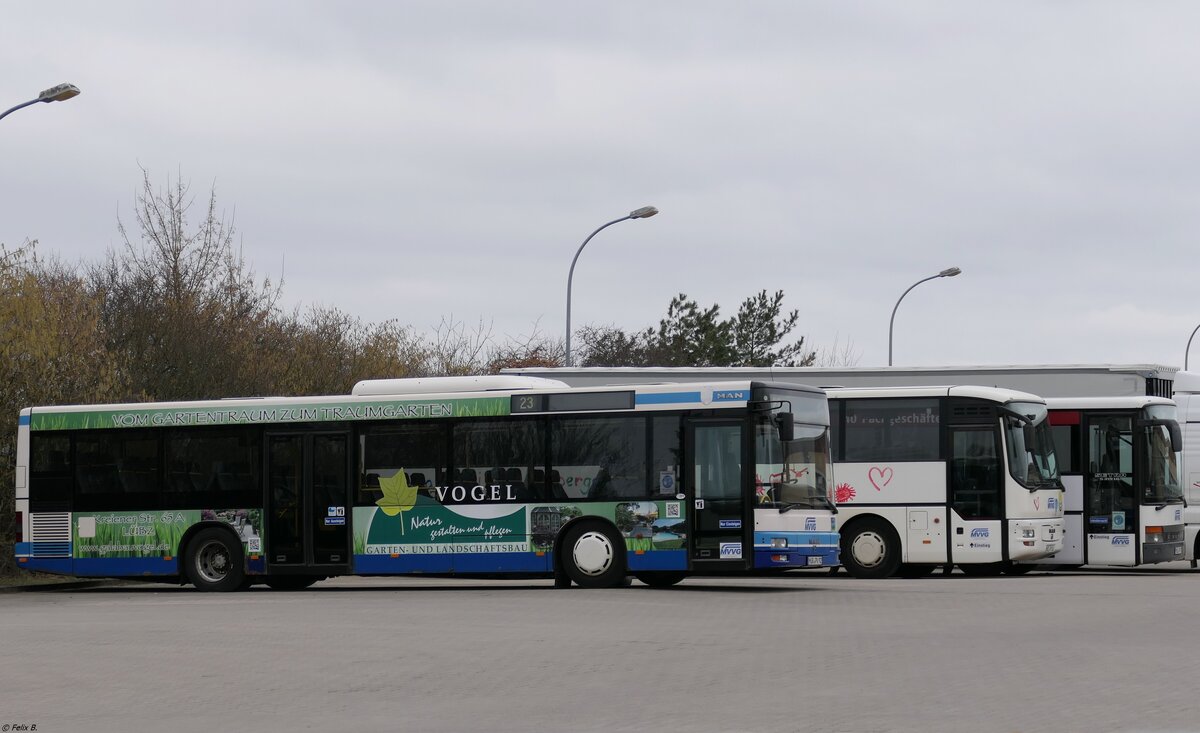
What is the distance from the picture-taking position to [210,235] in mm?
38031

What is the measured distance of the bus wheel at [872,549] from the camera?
25609mm

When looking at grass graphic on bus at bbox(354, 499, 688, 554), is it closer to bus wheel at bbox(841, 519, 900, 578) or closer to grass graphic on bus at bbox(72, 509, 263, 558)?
grass graphic on bus at bbox(72, 509, 263, 558)

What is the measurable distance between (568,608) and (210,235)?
2206 cm

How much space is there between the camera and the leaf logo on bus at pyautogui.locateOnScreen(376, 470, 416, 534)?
2283cm

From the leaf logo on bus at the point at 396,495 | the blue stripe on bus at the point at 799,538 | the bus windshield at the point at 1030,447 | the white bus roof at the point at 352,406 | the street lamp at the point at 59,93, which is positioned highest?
the street lamp at the point at 59,93

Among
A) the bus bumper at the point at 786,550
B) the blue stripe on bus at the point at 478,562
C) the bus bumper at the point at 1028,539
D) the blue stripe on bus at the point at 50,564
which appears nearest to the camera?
the bus bumper at the point at 786,550

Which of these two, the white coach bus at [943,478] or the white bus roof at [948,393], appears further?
the white bus roof at [948,393]

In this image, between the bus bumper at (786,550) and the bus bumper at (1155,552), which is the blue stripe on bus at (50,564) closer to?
the bus bumper at (786,550)

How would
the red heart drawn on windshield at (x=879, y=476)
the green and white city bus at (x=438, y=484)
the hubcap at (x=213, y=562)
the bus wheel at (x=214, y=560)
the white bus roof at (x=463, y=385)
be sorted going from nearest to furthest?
1. the green and white city bus at (x=438, y=484)
2. the white bus roof at (x=463, y=385)
3. the bus wheel at (x=214, y=560)
4. the hubcap at (x=213, y=562)
5. the red heart drawn on windshield at (x=879, y=476)

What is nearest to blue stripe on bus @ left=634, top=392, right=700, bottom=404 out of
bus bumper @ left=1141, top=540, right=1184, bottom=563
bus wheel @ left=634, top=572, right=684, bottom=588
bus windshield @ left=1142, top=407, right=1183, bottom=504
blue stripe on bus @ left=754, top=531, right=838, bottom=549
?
blue stripe on bus @ left=754, top=531, right=838, bottom=549

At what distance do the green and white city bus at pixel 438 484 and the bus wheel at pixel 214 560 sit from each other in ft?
0.09

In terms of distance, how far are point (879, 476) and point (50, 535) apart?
1256cm

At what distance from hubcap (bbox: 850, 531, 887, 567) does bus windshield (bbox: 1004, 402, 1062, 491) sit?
2.31 metres

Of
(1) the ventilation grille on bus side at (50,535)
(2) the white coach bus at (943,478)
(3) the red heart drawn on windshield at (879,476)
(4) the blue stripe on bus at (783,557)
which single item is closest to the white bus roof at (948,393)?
(2) the white coach bus at (943,478)
